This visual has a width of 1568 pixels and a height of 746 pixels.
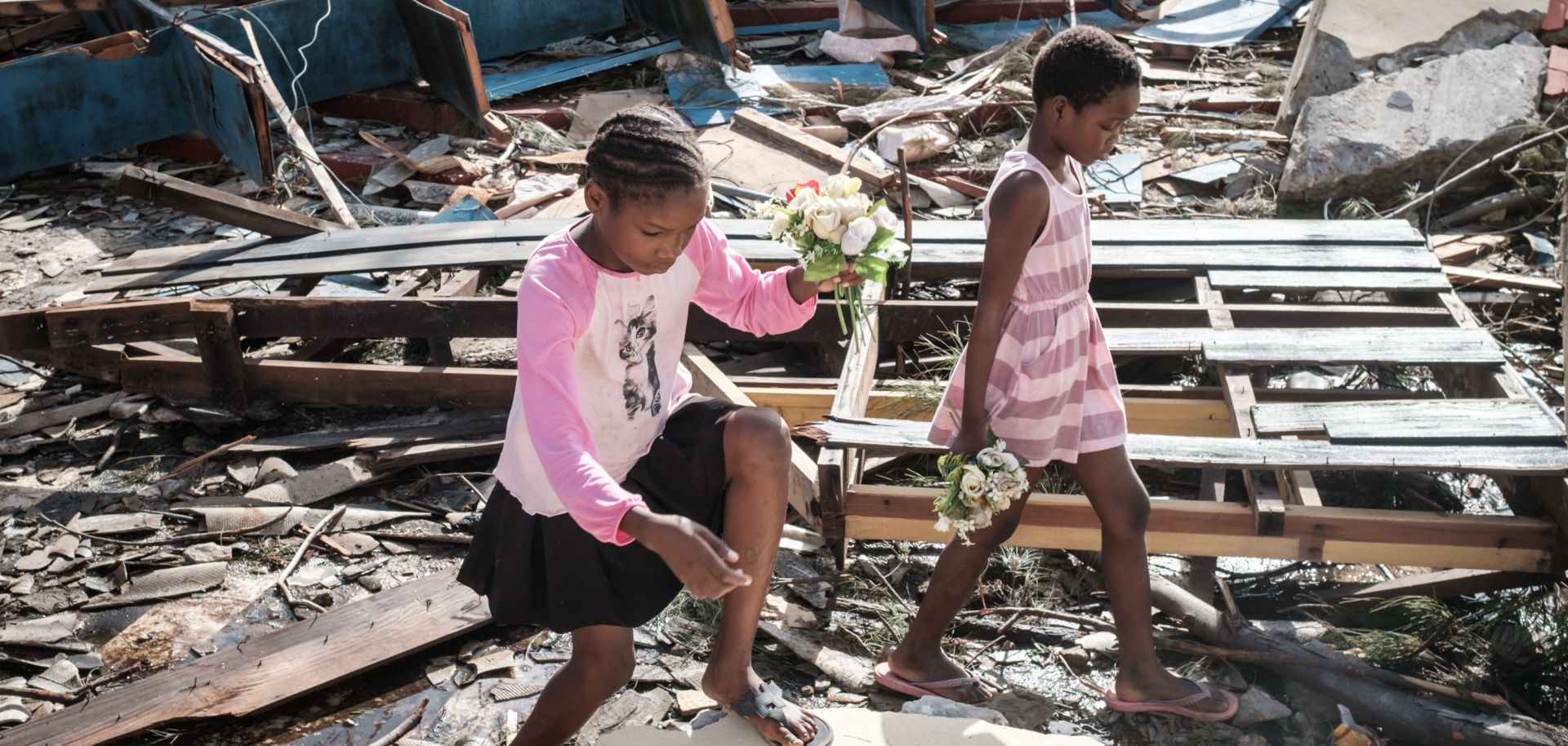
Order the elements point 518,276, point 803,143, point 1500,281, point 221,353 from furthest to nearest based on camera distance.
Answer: point 803,143, point 1500,281, point 518,276, point 221,353

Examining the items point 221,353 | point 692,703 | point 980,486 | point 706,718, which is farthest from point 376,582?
point 980,486

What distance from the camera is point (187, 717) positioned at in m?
3.48

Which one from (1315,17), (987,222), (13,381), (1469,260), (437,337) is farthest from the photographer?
(1315,17)

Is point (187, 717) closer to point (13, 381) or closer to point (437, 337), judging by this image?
point (437, 337)

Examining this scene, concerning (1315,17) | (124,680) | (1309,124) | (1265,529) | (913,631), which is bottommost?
(124,680)

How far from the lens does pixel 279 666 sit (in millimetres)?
3701

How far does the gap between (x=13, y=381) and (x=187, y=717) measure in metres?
3.20

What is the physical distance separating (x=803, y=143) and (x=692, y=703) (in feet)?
14.7

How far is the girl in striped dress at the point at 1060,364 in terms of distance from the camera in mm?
2973

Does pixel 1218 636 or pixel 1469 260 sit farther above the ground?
pixel 1469 260

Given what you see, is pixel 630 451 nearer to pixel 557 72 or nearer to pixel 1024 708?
pixel 1024 708

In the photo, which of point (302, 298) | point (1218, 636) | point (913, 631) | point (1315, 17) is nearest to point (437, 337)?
point (302, 298)

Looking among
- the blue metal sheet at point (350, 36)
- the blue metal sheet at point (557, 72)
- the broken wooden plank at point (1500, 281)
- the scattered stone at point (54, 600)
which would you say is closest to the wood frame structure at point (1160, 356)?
the broken wooden plank at point (1500, 281)

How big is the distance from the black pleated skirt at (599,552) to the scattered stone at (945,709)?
2.84ft
